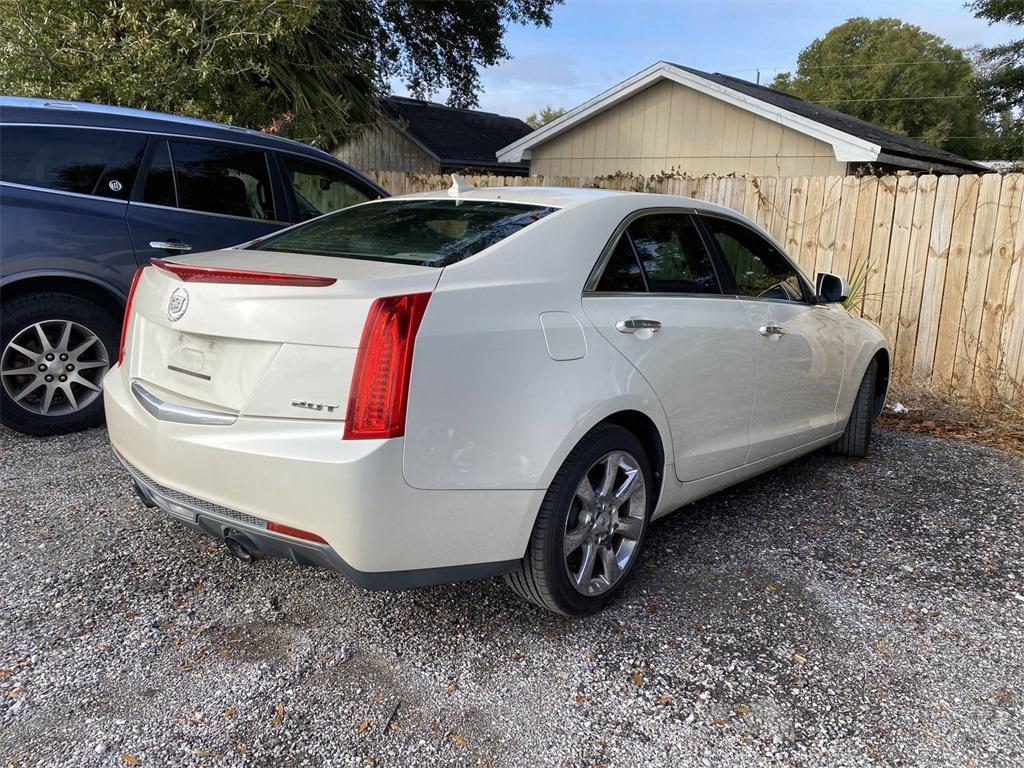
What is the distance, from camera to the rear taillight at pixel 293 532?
2.45 meters

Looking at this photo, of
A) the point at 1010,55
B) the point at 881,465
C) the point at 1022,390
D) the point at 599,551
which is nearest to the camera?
the point at 599,551

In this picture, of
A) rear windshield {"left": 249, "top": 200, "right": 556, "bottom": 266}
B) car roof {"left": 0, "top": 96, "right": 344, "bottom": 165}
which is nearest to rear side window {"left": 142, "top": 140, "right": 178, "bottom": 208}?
car roof {"left": 0, "top": 96, "right": 344, "bottom": 165}

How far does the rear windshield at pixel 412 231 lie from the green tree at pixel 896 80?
52502mm

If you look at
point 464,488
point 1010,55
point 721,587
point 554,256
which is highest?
point 1010,55

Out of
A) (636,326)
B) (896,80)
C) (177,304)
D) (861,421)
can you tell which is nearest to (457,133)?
(861,421)

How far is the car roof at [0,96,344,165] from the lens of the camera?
470 cm

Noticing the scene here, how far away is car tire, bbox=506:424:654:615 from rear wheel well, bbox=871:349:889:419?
2.72m

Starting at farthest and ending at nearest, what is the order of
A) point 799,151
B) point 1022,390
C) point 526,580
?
point 799,151, point 1022,390, point 526,580

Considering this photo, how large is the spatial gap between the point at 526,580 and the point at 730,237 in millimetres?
2174

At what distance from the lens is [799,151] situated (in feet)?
43.2

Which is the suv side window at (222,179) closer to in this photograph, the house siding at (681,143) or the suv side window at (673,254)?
the suv side window at (673,254)

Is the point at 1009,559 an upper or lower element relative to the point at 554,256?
lower

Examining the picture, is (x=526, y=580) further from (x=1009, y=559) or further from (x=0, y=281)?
(x=0, y=281)

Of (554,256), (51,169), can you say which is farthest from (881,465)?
(51,169)
